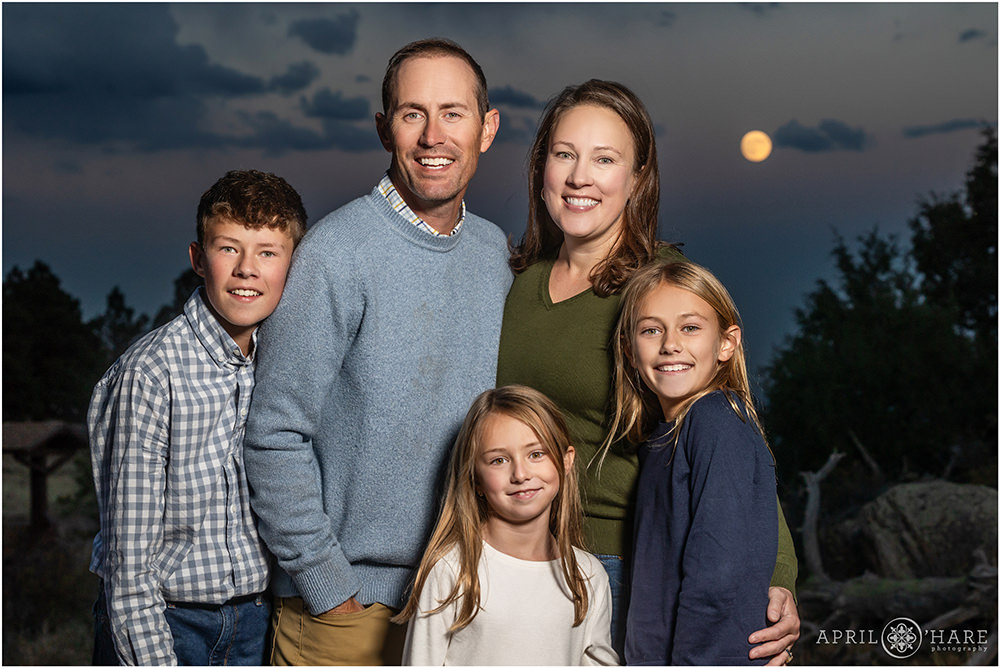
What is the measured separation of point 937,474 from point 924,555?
187 centimetres

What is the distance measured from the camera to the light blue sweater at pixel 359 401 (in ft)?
7.35

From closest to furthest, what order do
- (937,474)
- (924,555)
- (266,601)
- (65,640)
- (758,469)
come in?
1. (758,469)
2. (266,601)
3. (924,555)
4. (65,640)
5. (937,474)

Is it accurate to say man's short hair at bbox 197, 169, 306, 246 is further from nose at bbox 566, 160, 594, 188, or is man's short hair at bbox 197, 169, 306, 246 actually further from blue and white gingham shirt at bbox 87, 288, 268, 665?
nose at bbox 566, 160, 594, 188

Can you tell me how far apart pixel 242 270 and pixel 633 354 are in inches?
38.0

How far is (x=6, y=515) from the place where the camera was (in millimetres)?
8188

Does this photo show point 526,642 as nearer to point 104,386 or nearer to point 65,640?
point 104,386

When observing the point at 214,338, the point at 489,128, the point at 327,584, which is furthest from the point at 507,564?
the point at 489,128

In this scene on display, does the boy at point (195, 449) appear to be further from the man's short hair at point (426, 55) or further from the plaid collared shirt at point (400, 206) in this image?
the man's short hair at point (426, 55)

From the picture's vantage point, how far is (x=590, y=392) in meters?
2.39

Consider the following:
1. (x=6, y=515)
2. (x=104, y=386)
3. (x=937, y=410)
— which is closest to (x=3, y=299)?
(x=6, y=515)

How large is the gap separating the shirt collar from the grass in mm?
6420

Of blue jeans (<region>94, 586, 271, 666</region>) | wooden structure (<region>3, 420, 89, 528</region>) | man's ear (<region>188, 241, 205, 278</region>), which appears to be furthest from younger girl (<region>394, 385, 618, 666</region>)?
wooden structure (<region>3, 420, 89, 528</region>)

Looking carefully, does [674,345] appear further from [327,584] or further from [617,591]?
[327,584]

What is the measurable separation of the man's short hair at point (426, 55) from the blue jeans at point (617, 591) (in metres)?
1.19
